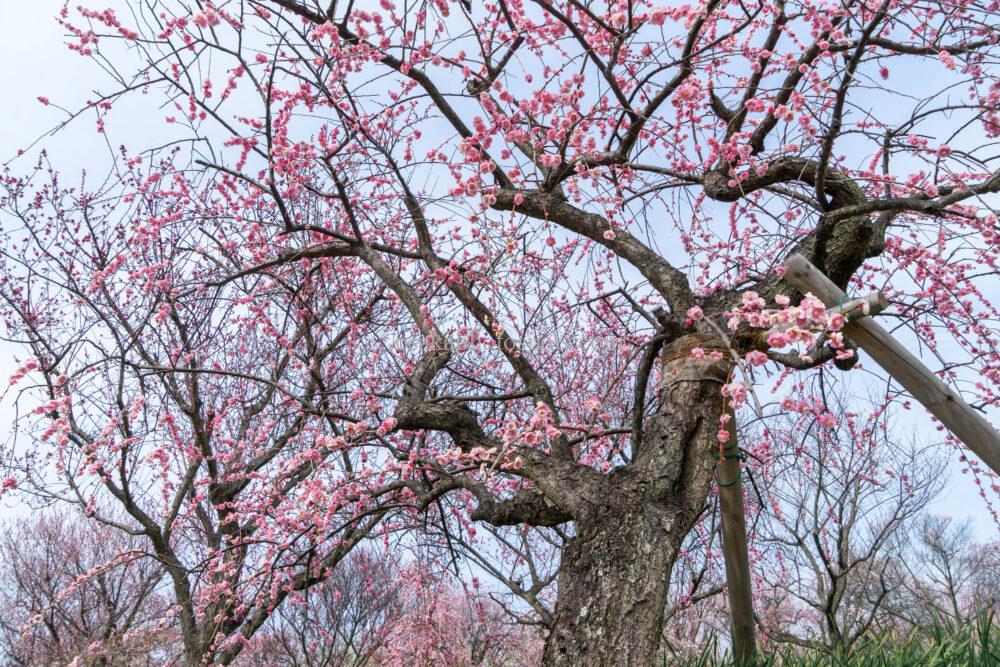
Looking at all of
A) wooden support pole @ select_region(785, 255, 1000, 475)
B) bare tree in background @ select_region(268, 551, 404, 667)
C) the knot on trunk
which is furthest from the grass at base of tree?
bare tree in background @ select_region(268, 551, 404, 667)

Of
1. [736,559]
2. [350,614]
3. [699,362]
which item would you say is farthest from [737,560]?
[350,614]

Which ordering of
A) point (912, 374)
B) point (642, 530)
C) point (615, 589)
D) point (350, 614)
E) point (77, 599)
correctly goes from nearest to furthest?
point (615, 589) → point (642, 530) → point (912, 374) → point (350, 614) → point (77, 599)

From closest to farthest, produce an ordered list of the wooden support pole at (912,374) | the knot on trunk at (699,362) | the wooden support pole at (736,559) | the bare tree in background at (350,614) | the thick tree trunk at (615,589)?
the thick tree trunk at (615,589) < the wooden support pole at (912,374) < the knot on trunk at (699,362) < the wooden support pole at (736,559) < the bare tree in background at (350,614)

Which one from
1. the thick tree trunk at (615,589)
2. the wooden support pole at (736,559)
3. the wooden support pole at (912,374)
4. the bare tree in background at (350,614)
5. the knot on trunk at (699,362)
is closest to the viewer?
the thick tree trunk at (615,589)

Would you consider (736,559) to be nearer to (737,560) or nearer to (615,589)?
(737,560)

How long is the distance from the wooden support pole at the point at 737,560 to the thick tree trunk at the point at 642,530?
445mm

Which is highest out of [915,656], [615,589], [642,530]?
[642,530]

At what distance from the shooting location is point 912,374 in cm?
337

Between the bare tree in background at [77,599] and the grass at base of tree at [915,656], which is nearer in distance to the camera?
the grass at base of tree at [915,656]

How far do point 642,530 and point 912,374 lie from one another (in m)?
1.60

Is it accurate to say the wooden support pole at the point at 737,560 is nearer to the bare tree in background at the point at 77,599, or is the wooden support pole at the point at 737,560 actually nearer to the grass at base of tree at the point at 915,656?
the grass at base of tree at the point at 915,656

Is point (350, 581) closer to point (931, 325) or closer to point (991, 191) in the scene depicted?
point (931, 325)

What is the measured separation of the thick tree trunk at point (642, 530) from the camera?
2830 mm

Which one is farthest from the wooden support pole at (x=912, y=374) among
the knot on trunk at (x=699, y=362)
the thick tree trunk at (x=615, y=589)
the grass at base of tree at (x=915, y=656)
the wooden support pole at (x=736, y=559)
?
the thick tree trunk at (x=615, y=589)
